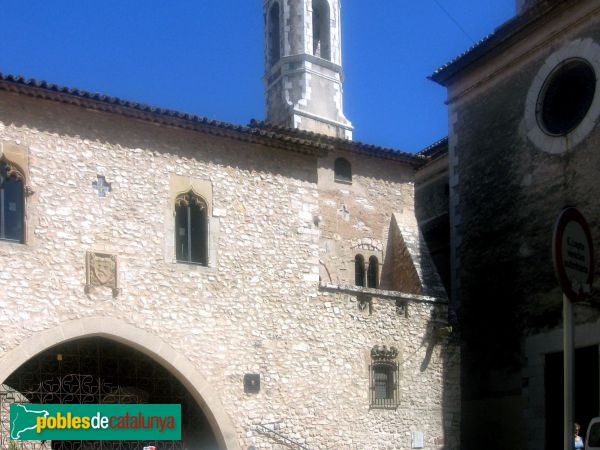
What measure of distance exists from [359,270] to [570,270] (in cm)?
1595

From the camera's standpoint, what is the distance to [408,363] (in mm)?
18547

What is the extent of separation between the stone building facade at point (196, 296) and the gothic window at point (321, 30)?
12989mm

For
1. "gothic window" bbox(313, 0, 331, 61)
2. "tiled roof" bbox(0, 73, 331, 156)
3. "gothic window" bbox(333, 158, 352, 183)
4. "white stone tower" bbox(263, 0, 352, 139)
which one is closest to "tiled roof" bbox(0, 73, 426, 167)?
"tiled roof" bbox(0, 73, 331, 156)

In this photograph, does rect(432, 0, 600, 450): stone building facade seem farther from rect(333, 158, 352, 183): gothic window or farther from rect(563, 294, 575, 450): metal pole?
rect(563, 294, 575, 450): metal pole

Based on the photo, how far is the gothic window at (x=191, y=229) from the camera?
1648 centimetres

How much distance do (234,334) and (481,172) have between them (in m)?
8.87

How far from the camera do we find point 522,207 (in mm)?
20188

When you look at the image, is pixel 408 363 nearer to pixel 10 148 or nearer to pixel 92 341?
pixel 92 341

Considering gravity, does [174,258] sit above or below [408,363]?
above

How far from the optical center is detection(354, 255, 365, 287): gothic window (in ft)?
71.1

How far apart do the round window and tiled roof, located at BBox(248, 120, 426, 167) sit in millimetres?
3721

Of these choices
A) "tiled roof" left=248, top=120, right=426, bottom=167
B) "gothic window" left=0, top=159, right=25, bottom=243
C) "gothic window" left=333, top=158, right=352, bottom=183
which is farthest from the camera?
"gothic window" left=333, top=158, right=352, bottom=183

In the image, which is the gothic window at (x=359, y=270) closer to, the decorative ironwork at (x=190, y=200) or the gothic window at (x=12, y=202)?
the decorative ironwork at (x=190, y=200)

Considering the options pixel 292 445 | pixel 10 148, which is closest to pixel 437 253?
pixel 292 445
